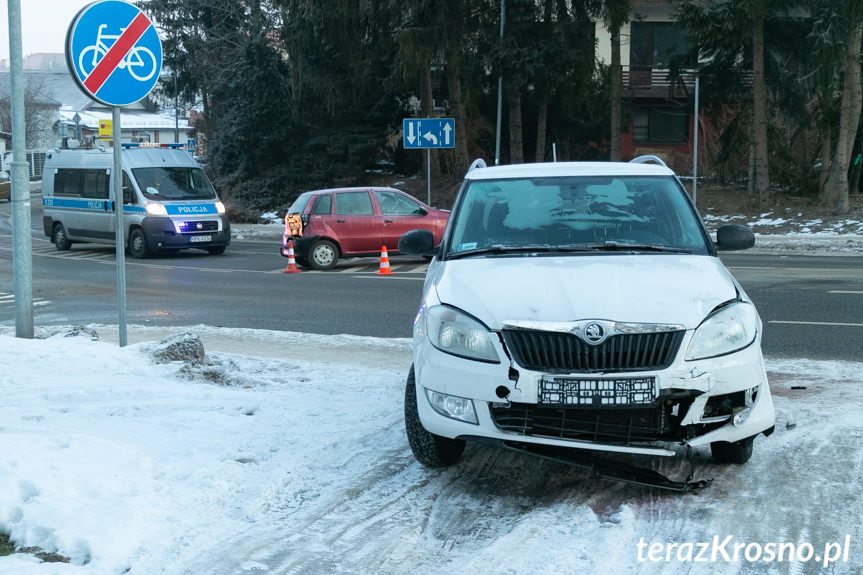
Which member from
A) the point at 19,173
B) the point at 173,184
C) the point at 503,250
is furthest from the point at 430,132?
the point at 503,250

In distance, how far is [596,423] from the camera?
180 inches

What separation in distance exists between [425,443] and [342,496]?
58 cm

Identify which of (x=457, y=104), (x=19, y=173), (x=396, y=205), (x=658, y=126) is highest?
(x=658, y=126)

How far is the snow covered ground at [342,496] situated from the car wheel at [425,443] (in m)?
0.08

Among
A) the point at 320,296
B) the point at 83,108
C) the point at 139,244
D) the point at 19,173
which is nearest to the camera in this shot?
the point at 19,173

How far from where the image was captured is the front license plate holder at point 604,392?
4.48 m

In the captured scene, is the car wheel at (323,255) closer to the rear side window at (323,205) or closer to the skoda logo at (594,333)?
the rear side window at (323,205)

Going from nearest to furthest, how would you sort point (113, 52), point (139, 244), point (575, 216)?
point (575, 216) → point (113, 52) → point (139, 244)

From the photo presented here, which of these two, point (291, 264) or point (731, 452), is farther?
point (291, 264)

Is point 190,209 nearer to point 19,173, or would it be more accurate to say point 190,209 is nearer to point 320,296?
Answer: point 320,296

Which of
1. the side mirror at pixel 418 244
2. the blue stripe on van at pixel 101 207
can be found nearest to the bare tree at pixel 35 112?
the blue stripe on van at pixel 101 207

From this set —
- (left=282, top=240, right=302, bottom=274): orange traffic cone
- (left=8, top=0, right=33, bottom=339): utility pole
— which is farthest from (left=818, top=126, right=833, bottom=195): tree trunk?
(left=8, top=0, right=33, bottom=339): utility pole

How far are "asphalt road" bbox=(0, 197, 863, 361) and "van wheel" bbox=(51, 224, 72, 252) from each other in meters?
3.89

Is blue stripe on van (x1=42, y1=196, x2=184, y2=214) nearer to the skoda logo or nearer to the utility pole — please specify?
the utility pole
